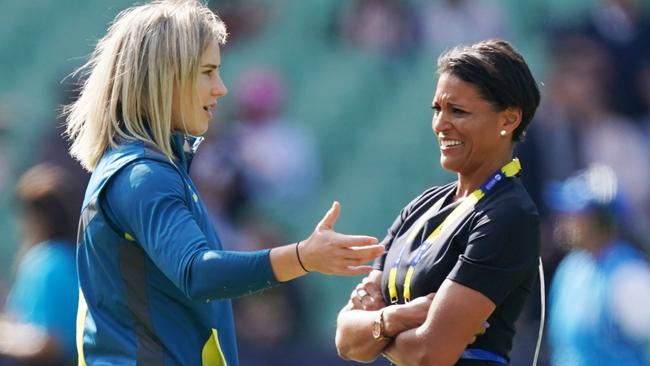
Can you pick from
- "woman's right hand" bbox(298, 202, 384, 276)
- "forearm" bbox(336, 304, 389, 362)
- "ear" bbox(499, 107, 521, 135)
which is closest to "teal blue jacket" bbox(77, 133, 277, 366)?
"woman's right hand" bbox(298, 202, 384, 276)

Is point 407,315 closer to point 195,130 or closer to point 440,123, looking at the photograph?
point 440,123

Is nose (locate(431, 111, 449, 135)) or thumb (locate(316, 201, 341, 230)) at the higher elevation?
nose (locate(431, 111, 449, 135))

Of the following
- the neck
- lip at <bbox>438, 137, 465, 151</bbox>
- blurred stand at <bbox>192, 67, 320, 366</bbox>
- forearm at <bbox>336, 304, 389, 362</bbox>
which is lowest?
blurred stand at <bbox>192, 67, 320, 366</bbox>

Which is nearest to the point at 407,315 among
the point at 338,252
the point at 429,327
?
the point at 429,327

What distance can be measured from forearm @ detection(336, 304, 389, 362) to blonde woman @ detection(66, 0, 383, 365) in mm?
388

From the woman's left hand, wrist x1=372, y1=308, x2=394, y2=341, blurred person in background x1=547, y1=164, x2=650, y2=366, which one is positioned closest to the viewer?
wrist x1=372, y1=308, x2=394, y2=341

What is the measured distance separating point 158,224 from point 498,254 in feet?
2.94

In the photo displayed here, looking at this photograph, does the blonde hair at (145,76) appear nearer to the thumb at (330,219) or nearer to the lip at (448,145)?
the thumb at (330,219)

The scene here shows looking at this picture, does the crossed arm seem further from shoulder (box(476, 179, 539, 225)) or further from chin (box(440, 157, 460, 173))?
chin (box(440, 157, 460, 173))

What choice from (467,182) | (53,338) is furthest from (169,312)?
(53,338)

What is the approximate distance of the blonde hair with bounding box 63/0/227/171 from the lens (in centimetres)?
312

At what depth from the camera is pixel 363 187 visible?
887 centimetres

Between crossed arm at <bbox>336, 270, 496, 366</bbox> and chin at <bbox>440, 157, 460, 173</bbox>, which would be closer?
crossed arm at <bbox>336, 270, 496, 366</bbox>

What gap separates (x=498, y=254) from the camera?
10.4 ft
